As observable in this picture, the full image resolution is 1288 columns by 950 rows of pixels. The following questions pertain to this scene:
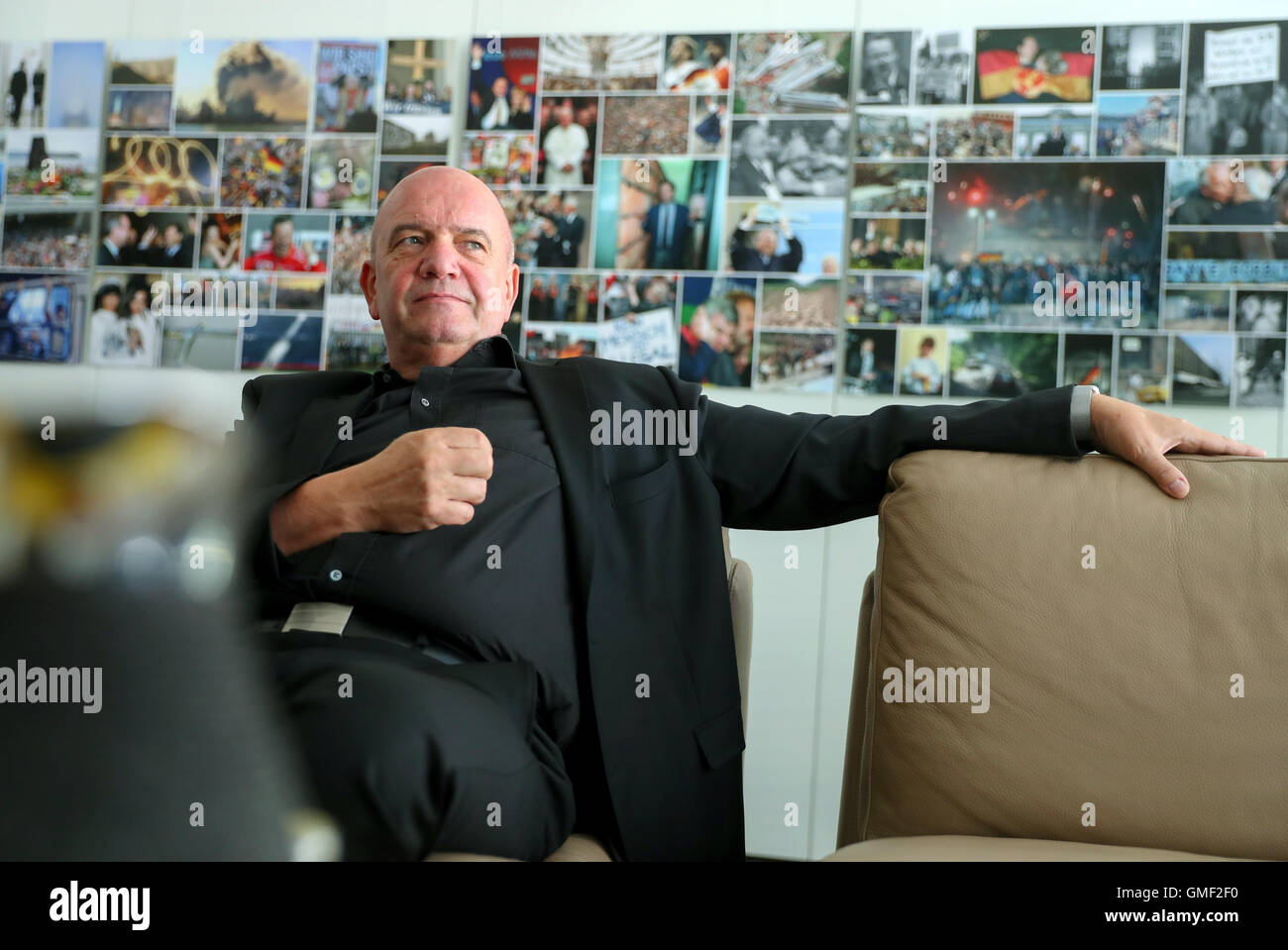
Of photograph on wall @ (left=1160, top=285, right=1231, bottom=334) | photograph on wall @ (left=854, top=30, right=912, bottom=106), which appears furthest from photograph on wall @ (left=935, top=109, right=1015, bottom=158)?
photograph on wall @ (left=1160, top=285, right=1231, bottom=334)

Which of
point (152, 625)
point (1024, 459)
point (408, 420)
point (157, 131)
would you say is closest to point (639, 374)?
point (408, 420)

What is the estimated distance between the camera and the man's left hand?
3.95 feet

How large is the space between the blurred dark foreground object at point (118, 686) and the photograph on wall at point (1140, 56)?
2.23 metres

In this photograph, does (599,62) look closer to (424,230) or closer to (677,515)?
(424,230)

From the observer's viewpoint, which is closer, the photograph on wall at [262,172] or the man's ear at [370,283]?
the man's ear at [370,283]

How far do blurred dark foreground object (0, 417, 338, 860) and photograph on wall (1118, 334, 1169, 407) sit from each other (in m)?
2.04

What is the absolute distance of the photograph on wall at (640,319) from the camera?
8.30ft

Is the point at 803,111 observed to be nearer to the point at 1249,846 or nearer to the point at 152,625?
the point at 1249,846

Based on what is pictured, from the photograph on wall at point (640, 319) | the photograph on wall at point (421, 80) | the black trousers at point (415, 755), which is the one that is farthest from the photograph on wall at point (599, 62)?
the black trousers at point (415, 755)

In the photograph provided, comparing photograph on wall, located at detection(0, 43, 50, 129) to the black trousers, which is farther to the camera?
photograph on wall, located at detection(0, 43, 50, 129)

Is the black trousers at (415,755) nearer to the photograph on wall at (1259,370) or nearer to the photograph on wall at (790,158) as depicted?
the photograph on wall at (790,158)

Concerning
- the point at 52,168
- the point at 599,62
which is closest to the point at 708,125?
the point at 599,62

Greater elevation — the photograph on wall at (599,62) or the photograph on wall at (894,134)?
the photograph on wall at (599,62)

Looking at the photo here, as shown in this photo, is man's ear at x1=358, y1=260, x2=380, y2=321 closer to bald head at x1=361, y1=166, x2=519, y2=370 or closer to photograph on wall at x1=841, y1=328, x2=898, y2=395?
bald head at x1=361, y1=166, x2=519, y2=370
